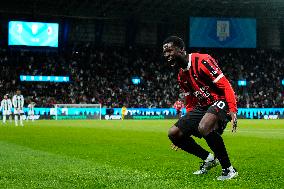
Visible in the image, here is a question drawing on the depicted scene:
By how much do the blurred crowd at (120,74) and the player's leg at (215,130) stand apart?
146 ft

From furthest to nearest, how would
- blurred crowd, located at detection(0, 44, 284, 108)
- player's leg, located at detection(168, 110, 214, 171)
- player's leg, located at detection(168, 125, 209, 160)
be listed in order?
1. blurred crowd, located at detection(0, 44, 284, 108)
2. player's leg, located at detection(168, 125, 209, 160)
3. player's leg, located at detection(168, 110, 214, 171)

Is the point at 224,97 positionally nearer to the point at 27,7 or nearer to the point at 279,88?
the point at 27,7

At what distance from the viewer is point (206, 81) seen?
23.3 ft

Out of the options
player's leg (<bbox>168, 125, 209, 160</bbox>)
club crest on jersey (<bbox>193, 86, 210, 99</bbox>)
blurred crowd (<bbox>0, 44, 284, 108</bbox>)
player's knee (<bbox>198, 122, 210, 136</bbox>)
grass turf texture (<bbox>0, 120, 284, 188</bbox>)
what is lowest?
grass turf texture (<bbox>0, 120, 284, 188</bbox>)

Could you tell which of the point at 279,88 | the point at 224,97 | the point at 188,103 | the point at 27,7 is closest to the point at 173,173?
the point at 188,103

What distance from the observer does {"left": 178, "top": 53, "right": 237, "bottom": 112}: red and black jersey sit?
6.95 m

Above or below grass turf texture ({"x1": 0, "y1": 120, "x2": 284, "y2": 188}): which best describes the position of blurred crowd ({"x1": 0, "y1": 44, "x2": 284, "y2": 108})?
above

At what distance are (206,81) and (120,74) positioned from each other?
53.2 metres

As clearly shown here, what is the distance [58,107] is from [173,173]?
42.2 m

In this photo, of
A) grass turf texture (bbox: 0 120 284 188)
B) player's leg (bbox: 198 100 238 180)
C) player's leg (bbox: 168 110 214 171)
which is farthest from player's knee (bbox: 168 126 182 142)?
player's leg (bbox: 198 100 238 180)

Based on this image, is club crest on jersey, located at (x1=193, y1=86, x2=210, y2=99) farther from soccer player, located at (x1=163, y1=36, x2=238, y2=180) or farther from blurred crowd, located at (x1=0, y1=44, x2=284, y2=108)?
blurred crowd, located at (x1=0, y1=44, x2=284, y2=108)

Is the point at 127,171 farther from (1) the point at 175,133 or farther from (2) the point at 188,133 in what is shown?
(2) the point at 188,133

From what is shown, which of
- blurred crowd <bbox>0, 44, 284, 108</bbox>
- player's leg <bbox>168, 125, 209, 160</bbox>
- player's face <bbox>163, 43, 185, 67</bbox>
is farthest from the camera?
blurred crowd <bbox>0, 44, 284, 108</bbox>

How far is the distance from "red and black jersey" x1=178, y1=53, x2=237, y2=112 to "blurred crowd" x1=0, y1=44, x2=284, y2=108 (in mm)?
44337
